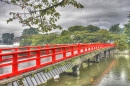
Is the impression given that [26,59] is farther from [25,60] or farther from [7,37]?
[7,37]

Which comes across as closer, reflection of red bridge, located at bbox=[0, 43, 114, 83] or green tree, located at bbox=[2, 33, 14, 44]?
reflection of red bridge, located at bbox=[0, 43, 114, 83]

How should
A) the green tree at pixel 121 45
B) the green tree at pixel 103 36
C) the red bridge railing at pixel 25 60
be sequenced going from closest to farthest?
the red bridge railing at pixel 25 60 → the green tree at pixel 121 45 → the green tree at pixel 103 36

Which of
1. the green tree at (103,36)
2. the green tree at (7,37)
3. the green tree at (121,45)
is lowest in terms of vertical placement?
the green tree at (121,45)

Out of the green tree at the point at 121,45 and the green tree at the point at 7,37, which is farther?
the green tree at the point at 7,37

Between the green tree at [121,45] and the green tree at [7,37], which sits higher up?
the green tree at [7,37]

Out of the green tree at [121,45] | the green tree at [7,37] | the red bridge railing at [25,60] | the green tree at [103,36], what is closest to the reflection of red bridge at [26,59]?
the red bridge railing at [25,60]

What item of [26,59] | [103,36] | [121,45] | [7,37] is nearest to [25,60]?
[26,59]

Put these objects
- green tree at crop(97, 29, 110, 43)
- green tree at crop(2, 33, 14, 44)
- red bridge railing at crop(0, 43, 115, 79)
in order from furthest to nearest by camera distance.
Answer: green tree at crop(2, 33, 14, 44) → green tree at crop(97, 29, 110, 43) → red bridge railing at crop(0, 43, 115, 79)

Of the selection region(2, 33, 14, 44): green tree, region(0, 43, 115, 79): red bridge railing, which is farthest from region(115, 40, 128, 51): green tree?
region(2, 33, 14, 44): green tree

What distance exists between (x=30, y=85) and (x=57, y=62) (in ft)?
12.8

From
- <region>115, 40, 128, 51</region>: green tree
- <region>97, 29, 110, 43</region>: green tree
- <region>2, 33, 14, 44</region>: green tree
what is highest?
<region>2, 33, 14, 44</region>: green tree

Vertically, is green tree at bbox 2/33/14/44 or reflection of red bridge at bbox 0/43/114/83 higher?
green tree at bbox 2/33/14/44

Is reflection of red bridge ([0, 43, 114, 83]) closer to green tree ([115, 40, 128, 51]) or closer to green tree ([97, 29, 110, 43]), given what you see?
green tree ([115, 40, 128, 51])

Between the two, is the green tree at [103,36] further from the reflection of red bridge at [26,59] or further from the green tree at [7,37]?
the green tree at [7,37]
